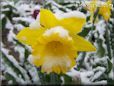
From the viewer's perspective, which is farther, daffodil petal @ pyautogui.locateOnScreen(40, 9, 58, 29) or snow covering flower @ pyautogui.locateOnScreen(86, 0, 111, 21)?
snow covering flower @ pyautogui.locateOnScreen(86, 0, 111, 21)

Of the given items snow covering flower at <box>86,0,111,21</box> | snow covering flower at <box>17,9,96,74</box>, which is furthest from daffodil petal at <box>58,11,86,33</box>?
snow covering flower at <box>86,0,111,21</box>

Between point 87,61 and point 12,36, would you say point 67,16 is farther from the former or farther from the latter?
point 12,36

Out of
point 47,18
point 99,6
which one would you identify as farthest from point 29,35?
point 99,6

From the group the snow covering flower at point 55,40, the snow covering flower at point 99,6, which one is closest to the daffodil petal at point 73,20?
the snow covering flower at point 55,40

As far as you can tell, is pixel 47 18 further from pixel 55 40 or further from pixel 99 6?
pixel 99 6

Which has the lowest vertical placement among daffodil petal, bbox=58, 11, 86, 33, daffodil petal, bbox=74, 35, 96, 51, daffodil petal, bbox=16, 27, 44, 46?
daffodil petal, bbox=74, 35, 96, 51

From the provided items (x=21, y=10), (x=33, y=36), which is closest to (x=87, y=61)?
(x=21, y=10)

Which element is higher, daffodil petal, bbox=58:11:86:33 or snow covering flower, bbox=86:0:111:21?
daffodil petal, bbox=58:11:86:33

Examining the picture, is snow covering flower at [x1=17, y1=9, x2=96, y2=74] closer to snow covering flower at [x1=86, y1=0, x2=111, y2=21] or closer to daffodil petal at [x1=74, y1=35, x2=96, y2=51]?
daffodil petal at [x1=74, y1=35, x2=96, y2=51]

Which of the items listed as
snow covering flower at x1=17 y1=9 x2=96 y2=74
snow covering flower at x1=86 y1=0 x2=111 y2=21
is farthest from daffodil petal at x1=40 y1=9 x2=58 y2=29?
snow covering flower at x1=86 y1=0 x2=111 y2=21
